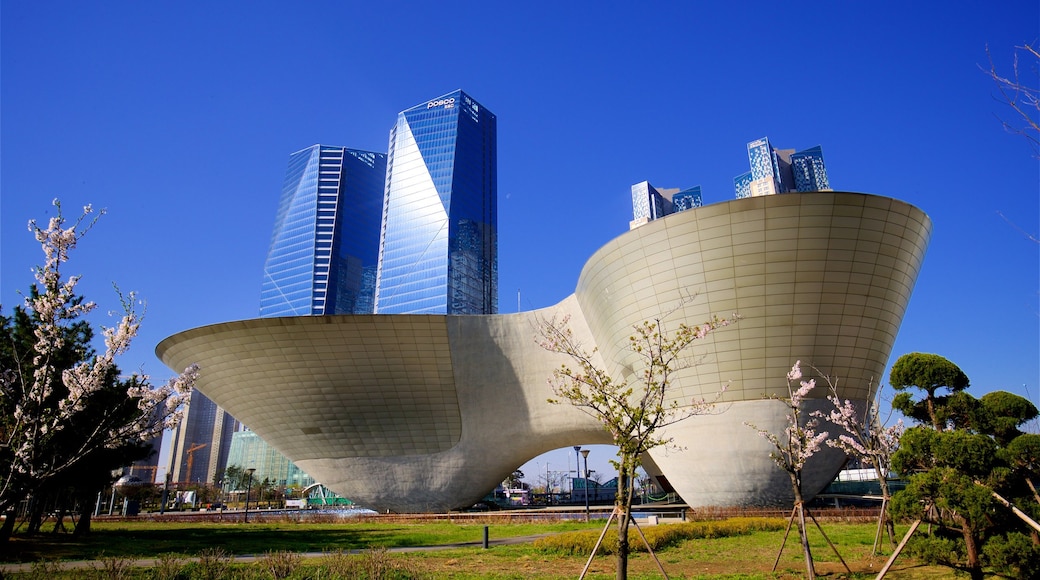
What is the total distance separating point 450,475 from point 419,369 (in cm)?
833

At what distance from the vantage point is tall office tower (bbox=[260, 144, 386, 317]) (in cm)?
17175

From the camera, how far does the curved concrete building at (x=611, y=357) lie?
25.2 meters

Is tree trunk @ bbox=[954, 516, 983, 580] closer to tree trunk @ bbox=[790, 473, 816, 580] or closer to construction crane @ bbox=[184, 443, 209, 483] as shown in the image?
tree trunk @ bbox=[790, 473, 816, 580]

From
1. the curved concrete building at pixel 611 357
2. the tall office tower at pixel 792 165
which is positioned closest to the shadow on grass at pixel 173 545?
the curved concrete building at pixel 611 357

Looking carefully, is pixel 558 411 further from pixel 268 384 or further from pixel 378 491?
A: pixel 268 384

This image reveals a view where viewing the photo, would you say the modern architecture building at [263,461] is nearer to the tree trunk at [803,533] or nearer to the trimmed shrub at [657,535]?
the trimmed shrub at [657,535]

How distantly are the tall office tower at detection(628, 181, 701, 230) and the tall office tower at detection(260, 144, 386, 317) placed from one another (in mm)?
93731

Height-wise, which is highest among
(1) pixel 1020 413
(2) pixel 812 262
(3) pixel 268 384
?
(2) pixel 812 262

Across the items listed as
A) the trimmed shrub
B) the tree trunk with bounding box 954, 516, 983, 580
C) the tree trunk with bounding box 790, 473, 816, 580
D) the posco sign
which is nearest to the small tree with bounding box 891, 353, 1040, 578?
the tree trunk with bounding box 954, 516, 983, 580

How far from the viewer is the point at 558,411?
37.5 metres

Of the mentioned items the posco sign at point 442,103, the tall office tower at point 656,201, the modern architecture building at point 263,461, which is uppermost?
the posco sign at point 442,103

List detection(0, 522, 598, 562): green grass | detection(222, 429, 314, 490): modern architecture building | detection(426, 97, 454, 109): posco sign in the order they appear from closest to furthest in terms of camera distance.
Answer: detection(0, 522, 598, 562): green grass → detection(222, 429, 314, 490): modern architecture building → detection(426, 97, 454, 109): posco sign

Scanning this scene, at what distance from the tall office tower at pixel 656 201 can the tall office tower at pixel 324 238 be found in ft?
308

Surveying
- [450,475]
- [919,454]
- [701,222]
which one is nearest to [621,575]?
[919,454]
